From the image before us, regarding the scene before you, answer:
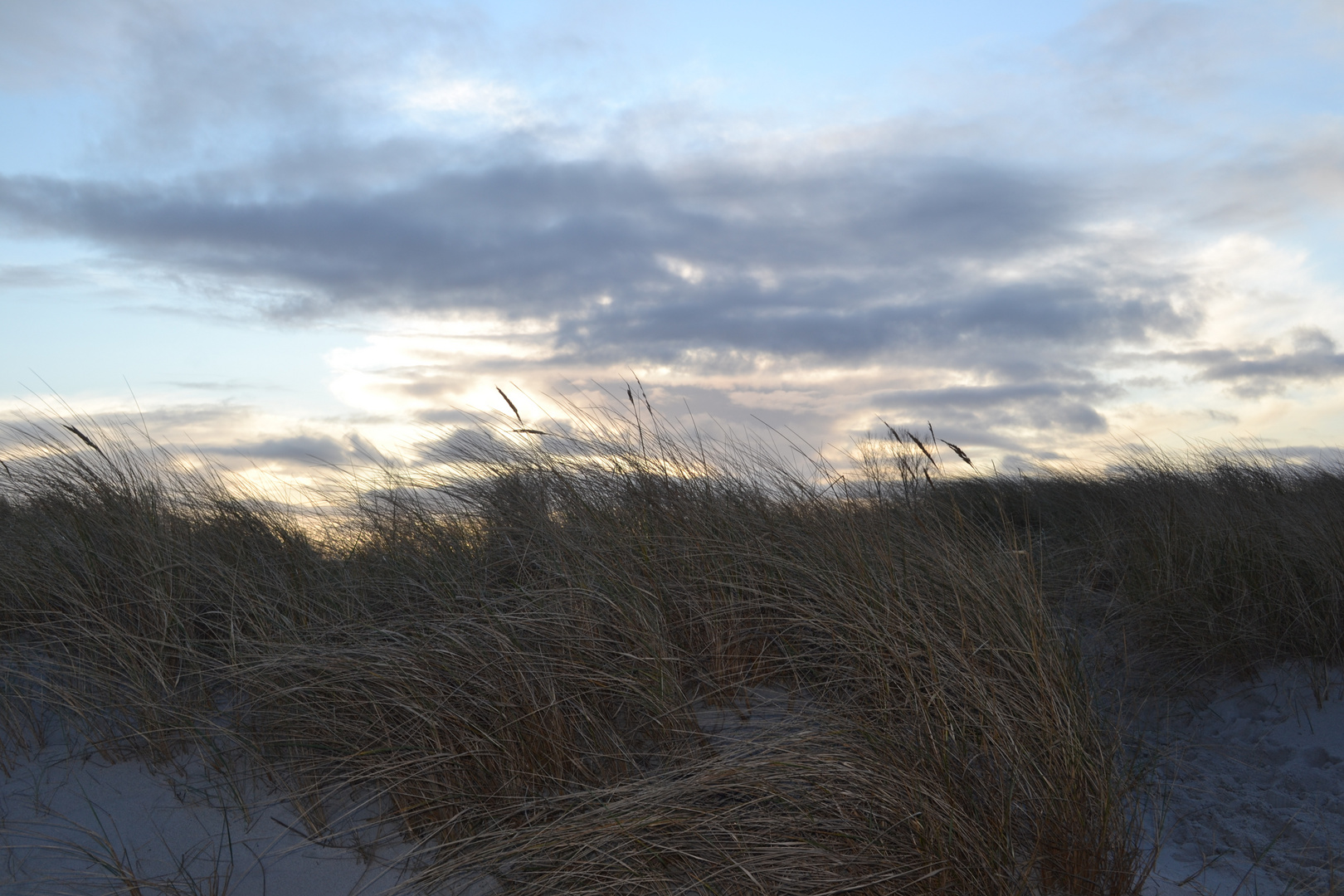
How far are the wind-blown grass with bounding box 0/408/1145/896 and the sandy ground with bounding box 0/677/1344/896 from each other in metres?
0.09

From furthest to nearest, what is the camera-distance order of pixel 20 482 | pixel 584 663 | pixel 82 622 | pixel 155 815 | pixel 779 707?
pixel 20 482, pixel 82 622, pixel 779 707, pixel 584 663, pixel 155 815

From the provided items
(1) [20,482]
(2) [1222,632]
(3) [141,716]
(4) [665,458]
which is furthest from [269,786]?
(2) [1222,632]

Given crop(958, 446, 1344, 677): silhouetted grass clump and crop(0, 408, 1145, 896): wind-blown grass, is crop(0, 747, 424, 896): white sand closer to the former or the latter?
crop(0, 408, 1145, 896): wind-blown grass

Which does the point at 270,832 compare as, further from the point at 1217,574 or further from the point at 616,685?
the point at 1217,574

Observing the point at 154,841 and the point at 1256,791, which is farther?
the point at 1256,791

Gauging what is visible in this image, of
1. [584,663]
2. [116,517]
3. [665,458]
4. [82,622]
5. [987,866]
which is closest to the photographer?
[987,866]

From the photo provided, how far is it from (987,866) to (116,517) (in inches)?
158

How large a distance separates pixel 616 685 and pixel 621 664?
10cm

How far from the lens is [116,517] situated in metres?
3.86

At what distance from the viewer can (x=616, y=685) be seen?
2.57 meters

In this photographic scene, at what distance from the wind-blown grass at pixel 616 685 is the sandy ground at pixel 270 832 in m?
0.09

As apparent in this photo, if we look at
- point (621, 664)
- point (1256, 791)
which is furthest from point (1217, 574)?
point (621, 664)

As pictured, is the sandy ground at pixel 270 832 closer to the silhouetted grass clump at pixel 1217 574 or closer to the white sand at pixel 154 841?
the white sand at pixel 154 841

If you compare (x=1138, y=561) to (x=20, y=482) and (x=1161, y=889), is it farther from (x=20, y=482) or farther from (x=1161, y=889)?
(x=20, y=482)
